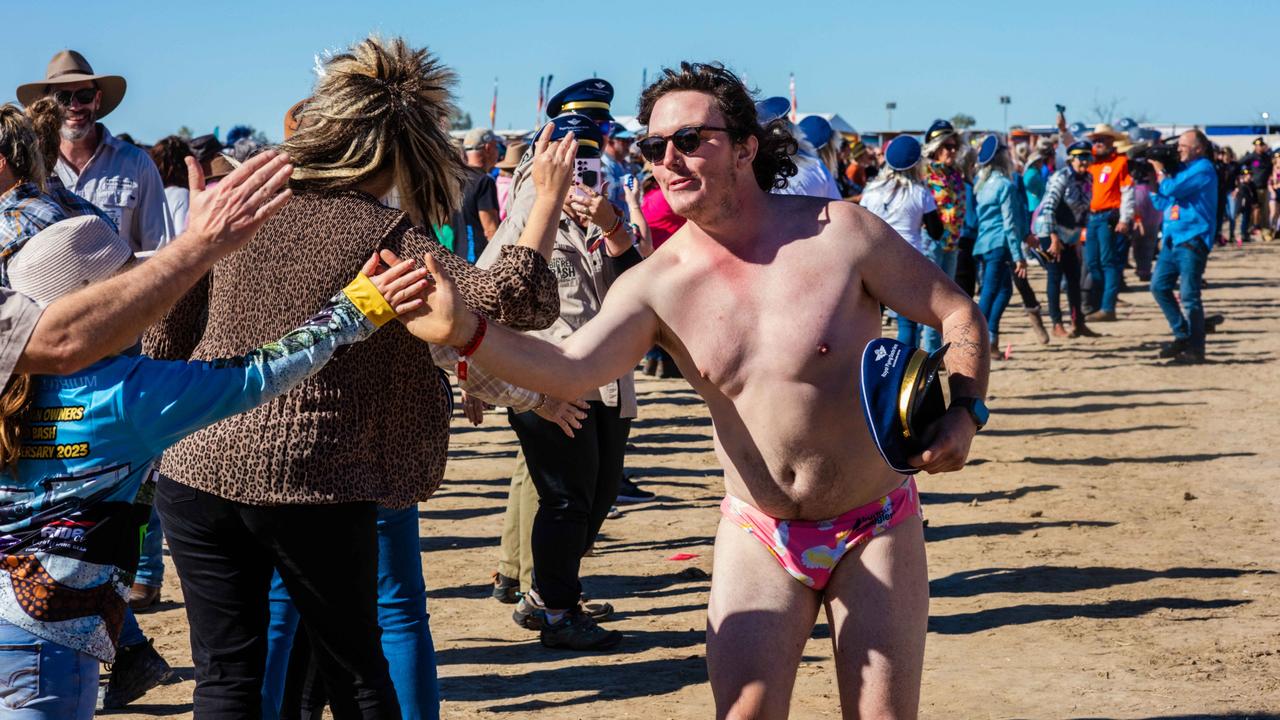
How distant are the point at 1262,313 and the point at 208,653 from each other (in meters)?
18.5

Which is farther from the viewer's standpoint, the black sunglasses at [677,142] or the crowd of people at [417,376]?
the black sunglasses at [677,142]

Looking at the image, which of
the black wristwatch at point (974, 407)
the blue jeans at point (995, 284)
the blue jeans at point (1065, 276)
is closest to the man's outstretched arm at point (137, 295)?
the black wristwatch at point (974, 407)

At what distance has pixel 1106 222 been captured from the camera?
55.6 feet

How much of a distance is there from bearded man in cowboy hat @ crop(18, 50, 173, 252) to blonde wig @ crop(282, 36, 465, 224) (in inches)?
140

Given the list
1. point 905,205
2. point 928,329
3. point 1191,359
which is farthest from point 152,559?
point 1191,359

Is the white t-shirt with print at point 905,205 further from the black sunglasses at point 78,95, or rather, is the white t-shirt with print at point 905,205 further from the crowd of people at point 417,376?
the crowd of people at point 417,376

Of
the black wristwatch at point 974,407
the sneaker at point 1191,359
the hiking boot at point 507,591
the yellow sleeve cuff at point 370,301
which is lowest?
the sneaker at point 1191,359

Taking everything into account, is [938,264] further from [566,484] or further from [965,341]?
[965,341]

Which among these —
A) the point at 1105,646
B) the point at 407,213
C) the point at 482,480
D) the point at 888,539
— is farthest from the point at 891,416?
the point at 482,480

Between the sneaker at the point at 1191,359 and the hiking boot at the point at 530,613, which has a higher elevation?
the hiking boot at the point at 530,613

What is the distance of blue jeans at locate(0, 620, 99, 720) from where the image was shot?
274cm

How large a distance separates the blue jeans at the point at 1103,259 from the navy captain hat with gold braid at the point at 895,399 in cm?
1478

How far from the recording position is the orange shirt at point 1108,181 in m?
17.1

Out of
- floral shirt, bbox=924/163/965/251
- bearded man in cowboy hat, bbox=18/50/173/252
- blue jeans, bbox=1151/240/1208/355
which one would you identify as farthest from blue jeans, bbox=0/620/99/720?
blue jeans, bbox=1151/240/1208/355
